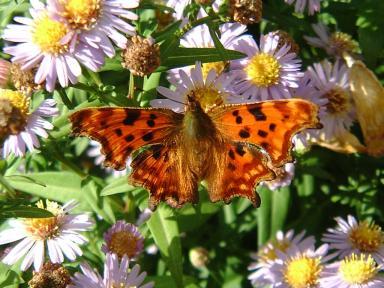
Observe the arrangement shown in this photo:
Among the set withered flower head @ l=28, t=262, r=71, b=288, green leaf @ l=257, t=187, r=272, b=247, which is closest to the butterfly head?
green leaf @ l=257, t=187, r=272, b=247

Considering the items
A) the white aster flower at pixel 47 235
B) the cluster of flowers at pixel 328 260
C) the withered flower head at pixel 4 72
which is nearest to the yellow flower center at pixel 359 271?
the cluster of flowers at pixel 328 260

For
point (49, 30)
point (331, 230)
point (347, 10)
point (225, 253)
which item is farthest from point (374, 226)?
point (49, 30)

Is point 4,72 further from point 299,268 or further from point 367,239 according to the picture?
point 367,239

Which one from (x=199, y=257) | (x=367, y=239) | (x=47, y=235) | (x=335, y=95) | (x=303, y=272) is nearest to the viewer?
(x=47, y=235)

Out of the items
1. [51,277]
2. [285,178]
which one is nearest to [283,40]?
[285,178]

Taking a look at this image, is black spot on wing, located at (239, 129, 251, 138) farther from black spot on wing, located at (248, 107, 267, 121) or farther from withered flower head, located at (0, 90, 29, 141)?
withered flower head, located at (0, 90, 29, 141)

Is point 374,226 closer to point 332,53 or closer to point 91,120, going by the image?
point 332,53
